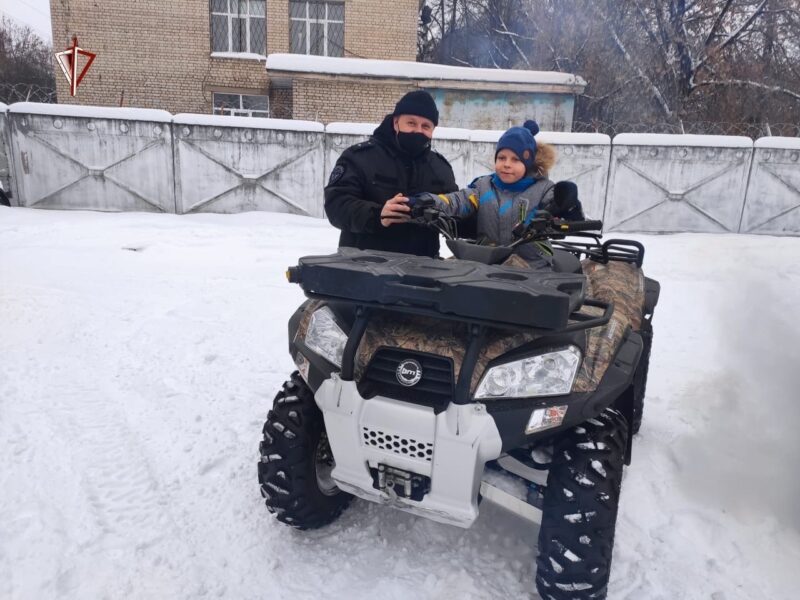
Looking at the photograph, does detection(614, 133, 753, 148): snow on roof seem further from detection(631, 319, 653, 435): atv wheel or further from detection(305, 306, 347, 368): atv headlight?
detection(305, 306, 347, 368): atv headlight

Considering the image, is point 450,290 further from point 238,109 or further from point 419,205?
point 238,109

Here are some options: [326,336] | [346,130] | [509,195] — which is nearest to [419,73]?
[346,130]

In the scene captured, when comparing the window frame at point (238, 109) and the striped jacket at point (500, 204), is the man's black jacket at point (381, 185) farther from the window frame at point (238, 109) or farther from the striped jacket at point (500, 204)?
the window frame at point (238, 109)

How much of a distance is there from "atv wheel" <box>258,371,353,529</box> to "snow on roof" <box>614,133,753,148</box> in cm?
979

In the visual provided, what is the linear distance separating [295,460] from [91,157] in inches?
401

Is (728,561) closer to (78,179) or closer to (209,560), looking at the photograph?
(209,560)

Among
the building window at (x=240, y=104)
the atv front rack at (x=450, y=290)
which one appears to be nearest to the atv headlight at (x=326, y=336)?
the atv front rack at (x=450, y=290)

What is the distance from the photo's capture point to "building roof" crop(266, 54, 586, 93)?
14844 mm

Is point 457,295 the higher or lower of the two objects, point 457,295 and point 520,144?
the lower

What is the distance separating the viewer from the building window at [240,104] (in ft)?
57.6

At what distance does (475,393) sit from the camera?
5.85ft

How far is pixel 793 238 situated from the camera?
1041cm

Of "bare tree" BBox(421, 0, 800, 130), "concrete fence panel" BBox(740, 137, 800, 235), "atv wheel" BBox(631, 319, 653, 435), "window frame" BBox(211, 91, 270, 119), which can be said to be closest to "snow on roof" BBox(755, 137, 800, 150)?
"concrete fence panel" BBox(740, 137, 800, 235)

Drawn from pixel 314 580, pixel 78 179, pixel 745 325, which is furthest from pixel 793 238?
pixel 78 179
